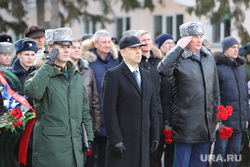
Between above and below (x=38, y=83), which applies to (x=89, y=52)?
above

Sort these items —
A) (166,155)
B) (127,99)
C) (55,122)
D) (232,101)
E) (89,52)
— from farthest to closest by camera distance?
1. (89,52)
2. (232,101)
3. (166,155)
4. (127,99)
5. (55,122)

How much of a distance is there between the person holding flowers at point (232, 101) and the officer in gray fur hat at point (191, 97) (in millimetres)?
852

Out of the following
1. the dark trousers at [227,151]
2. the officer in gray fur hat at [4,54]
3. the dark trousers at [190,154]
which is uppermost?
the officer in gray fur hat at [4,54]

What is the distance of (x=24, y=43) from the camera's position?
5586 mm

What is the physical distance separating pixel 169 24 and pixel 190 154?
1402 centimetres

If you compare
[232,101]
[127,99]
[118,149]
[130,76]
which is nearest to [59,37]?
[130,76]

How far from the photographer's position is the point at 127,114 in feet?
16.3

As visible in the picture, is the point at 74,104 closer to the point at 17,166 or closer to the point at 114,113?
the point at 114,113

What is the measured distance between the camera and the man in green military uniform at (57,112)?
15.1ft

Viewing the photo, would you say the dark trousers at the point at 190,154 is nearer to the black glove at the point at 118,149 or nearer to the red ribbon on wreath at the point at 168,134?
the red ribbon on wreath at the point at 168,134

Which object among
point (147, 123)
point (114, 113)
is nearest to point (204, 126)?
point (147, 123)

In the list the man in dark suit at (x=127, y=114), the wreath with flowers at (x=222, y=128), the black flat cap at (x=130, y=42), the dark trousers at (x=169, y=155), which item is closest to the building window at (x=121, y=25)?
the dark trousers at (x=169, y=155)

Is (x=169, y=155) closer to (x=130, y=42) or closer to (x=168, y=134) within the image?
(x=168, y=134)

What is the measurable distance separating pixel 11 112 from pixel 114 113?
1.13 metres
